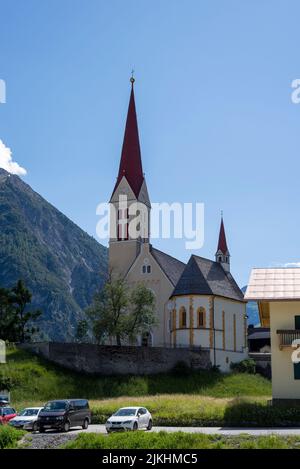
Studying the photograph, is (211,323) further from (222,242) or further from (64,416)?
(64,416)

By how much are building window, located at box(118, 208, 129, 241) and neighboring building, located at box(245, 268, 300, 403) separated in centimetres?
4067

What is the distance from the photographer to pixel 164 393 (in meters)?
50.5

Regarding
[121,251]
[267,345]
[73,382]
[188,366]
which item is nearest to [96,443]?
[73,382]

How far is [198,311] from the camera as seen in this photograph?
6338cm

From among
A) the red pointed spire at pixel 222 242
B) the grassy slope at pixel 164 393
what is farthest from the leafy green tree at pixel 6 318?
the red pointed spire at pixel 222 242

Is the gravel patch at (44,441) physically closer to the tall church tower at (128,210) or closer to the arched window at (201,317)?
the arched window at (201,317)

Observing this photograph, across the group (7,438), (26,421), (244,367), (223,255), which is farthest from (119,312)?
(7,438)

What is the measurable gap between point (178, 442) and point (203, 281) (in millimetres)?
44877

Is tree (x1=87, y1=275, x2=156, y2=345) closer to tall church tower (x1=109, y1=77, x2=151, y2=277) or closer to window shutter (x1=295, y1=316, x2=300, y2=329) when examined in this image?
tall church tower (x1=109, y1=77, x2=151, y2=277)

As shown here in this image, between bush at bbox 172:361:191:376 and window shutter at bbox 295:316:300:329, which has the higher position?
window shutter at bbox 295:316:300:329

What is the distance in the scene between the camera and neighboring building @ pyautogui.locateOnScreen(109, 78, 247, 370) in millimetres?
63500

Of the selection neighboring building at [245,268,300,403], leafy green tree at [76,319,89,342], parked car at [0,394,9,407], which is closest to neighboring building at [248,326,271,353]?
leafy green tree at [76,319,89,342]
